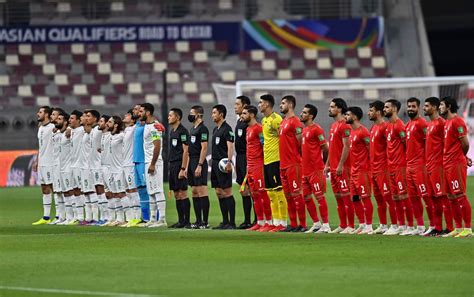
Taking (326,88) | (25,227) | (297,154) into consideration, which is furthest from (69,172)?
(326,88)

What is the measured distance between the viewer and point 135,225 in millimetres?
21812

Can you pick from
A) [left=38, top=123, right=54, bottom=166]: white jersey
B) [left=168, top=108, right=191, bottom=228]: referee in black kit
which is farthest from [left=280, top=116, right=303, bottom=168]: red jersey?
[left=38, top=123, right=54, bottom=166]: white jersey

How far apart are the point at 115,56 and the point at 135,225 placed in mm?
26569

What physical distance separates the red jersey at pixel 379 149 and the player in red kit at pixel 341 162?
1.35 feet

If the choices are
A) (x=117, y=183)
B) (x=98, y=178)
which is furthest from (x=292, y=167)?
(x=98, y=178)

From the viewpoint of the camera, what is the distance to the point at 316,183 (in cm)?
1894

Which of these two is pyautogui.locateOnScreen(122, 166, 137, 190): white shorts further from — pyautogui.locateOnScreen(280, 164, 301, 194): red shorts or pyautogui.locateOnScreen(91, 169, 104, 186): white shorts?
pyautogui.locateOnScreen(280, 164, 301, 194): red shorts

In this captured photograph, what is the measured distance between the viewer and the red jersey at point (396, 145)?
60.8 feet

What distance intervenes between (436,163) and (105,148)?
7402mm

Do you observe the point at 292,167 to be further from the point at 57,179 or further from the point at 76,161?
the point at 57,179

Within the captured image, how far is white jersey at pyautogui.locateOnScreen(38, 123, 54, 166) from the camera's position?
2361 cm

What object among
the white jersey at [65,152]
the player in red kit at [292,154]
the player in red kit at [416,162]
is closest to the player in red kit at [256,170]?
the player in red kit at [292,154]

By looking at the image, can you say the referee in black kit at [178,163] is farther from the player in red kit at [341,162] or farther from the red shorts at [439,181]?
the red shorts at [439,181]

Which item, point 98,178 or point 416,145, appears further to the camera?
point 98,178
